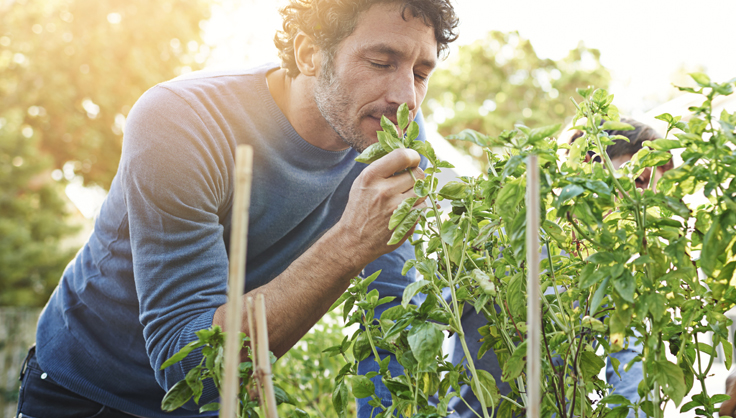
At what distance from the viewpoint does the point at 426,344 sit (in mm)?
711

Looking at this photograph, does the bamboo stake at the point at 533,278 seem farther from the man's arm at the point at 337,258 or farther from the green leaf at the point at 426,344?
the man's arm at the point at 337,258

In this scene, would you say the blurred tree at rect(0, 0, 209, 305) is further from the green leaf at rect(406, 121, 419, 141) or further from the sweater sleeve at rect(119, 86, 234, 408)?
the green leaf at rect(406, 121, 419, 141)

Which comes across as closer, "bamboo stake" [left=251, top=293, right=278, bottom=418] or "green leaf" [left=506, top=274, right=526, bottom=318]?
"bamboo stake" [left=251, top=293, right=278, bottom=418]

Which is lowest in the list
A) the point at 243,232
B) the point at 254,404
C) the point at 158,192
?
the point at 254,404

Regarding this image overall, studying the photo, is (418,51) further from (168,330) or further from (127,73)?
(127,73)

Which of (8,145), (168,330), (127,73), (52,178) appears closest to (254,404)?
(168,330)

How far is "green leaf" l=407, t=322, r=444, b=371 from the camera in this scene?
0.71 m

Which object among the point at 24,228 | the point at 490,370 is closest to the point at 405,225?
the point at 490,370

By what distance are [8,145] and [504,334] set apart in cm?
1244

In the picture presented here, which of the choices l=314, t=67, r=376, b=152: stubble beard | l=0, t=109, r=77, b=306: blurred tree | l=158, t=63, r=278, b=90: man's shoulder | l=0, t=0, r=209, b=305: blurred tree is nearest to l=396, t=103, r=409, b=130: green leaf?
l=314, t=67, r=376, b=152: stubble beard

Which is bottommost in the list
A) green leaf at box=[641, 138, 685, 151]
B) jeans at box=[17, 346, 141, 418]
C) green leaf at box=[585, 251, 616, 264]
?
jeans at box=[17, 346, 141, 418]

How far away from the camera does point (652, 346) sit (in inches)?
27.9

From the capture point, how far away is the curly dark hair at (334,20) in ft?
5.98

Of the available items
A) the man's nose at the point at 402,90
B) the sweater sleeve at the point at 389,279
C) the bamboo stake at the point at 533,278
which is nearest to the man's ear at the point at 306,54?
the man's nose at the point at 402,90
